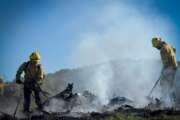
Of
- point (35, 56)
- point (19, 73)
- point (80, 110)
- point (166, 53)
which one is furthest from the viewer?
point (166, 53)

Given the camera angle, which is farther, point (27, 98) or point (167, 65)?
point (167, 65)

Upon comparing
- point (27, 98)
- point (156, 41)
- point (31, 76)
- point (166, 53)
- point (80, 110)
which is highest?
point (156, 41)

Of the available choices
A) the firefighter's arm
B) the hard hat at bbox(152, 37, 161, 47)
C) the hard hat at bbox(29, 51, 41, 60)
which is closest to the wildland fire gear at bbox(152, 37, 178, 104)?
the hard hat at bbox(152, 37, 161, 47)

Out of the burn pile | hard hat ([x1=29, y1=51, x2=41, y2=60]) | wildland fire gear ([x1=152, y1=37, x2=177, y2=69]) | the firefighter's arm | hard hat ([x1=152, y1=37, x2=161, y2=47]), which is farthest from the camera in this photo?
hard hat ([x1=152, y1=37, x2=161, y2=47])

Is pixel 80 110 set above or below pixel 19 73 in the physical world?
below

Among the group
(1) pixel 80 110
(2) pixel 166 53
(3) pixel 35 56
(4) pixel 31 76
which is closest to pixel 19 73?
(4) pixel 31 76

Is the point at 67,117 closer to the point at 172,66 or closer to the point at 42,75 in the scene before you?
the point at 42,75

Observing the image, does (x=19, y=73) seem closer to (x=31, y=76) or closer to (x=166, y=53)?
(x=31, y=76)

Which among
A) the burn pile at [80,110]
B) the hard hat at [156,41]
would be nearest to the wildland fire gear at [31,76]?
the burn pile at [80,110]

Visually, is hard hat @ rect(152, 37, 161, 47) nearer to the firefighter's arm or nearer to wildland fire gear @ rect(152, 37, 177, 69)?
wildland fire gear @ rect(152, 37, 177, 69)

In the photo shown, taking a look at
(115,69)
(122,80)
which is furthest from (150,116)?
(115,69)

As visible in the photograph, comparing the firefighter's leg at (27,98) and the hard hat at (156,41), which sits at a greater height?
the hard hat at (156,41)

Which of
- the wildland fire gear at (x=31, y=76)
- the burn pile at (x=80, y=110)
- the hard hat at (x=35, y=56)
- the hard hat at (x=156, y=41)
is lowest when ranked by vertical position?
the burn pile at (x=80, y=110)

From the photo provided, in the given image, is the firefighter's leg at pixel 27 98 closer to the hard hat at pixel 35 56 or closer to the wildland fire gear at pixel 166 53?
the hard hat at pixel 35 56
